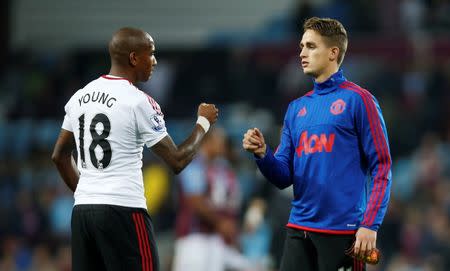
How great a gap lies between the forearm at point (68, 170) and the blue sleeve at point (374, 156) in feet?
5.89

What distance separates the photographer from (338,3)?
16.7 m

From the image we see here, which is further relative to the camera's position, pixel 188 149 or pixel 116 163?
pixel 188 149

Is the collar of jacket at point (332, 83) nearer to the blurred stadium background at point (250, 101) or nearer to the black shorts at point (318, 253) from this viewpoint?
the black shorts at point (318, 253)

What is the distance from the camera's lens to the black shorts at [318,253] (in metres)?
5.09

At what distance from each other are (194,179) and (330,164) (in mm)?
3681

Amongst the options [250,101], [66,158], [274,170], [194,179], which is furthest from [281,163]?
[250,101]

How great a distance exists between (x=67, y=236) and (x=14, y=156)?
2505 millimetres

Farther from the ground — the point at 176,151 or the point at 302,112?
the point at 302,112

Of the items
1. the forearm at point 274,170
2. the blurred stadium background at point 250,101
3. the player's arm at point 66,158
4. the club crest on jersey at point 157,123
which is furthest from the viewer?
the blurred stadium background at point 250,101

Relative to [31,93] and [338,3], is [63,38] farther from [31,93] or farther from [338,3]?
[338,3]

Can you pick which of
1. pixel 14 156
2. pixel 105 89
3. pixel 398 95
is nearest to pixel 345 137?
pixel 105 89

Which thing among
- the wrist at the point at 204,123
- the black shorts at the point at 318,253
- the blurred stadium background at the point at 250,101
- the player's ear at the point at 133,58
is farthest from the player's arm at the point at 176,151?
the blurred stadium background at the point at 250,101

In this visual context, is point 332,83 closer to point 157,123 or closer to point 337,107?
point 337,107

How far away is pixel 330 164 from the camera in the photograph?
5160 millimetres
